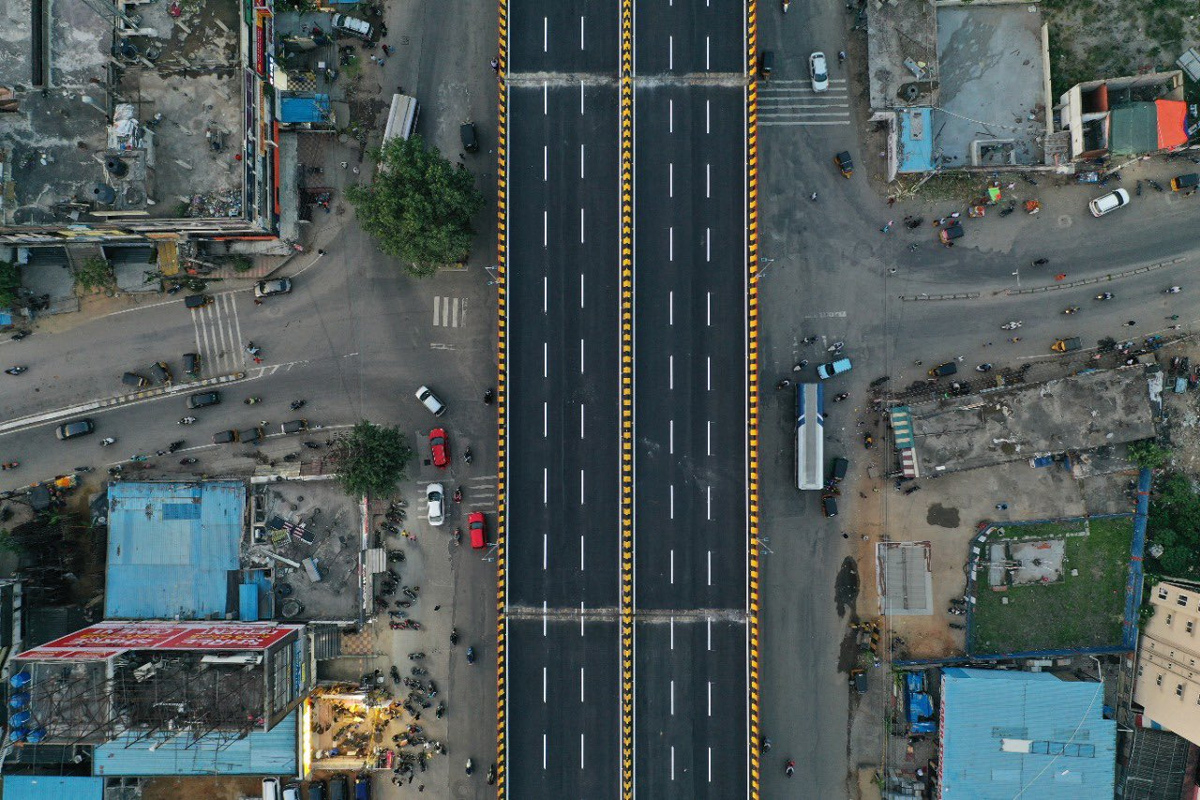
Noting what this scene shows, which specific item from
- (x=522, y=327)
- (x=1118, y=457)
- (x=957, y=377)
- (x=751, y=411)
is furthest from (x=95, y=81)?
(x=1118, y=457)

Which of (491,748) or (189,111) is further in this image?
(491,748)

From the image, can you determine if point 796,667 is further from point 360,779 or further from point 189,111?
point 189,111

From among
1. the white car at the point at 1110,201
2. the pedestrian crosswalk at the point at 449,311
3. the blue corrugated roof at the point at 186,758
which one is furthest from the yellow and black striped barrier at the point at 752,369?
the blue corrugated roof at the point at 186,758

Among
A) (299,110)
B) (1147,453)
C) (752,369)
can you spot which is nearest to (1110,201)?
(1147,453)

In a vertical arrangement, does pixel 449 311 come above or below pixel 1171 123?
below

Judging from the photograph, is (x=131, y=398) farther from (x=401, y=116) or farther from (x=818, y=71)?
(x=818, y=71)
